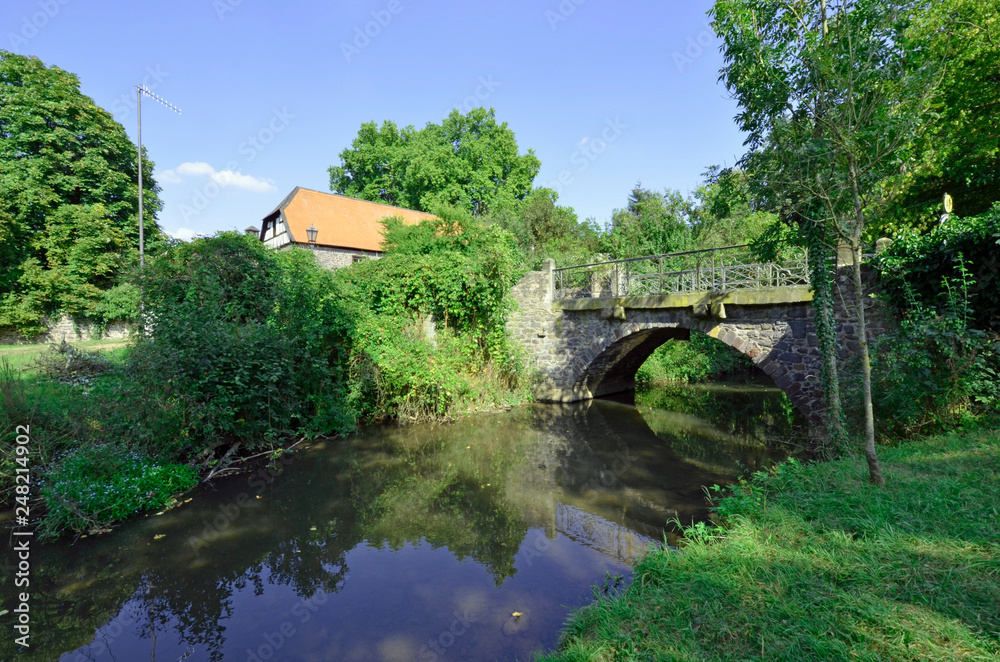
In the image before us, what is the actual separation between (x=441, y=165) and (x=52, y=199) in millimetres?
19194

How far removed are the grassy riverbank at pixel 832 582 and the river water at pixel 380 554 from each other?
80cm

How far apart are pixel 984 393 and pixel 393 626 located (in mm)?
7150

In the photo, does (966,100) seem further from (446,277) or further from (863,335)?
(446,277)

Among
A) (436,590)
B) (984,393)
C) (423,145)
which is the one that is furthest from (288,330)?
(423,145)

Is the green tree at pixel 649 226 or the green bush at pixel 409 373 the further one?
the green tree at pixel 649 226

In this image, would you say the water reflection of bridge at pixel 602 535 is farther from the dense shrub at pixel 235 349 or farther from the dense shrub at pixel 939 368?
the dense shrub at pixel 235 349

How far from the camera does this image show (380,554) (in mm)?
5133

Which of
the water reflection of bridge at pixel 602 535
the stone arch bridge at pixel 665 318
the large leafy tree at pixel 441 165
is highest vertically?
the large leafy tree at pixel 441 165

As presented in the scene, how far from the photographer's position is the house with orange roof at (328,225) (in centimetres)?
2441

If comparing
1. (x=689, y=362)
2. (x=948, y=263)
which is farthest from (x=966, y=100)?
(x=689, y=362)

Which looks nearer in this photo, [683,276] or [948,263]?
[948,263]

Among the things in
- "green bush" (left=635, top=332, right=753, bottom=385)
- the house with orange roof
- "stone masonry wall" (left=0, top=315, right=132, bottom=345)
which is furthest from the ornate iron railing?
"stone masonry wall" (left=0, top=315, right=132, bottom=345)

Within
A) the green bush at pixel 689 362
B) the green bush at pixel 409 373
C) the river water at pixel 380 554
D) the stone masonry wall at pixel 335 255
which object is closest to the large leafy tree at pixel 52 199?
the stone masonry wall at pixel 335 255

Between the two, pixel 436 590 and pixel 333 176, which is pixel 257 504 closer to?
pixel 436 590
